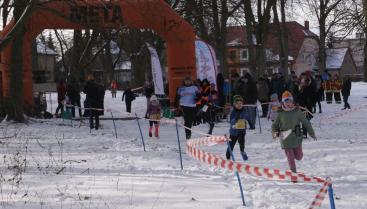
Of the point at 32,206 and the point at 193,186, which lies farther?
the point at 193,186

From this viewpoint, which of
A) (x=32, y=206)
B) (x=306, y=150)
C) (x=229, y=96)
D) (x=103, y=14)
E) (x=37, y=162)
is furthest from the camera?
(x=229, y=96)

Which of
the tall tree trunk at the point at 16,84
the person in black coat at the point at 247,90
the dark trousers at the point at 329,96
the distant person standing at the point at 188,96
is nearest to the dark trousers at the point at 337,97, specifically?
the dark trousers at the point at 329,96

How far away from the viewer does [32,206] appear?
6.91 metres

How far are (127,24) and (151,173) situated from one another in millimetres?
11589

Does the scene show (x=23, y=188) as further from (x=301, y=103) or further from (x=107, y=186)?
(x=301, y=103)

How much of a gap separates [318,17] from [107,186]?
37245 mm

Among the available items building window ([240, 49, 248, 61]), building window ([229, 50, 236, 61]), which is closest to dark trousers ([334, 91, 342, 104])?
building window ([229, 50, 236, 61])

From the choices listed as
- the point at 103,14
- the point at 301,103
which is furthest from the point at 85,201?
the point at 103,14

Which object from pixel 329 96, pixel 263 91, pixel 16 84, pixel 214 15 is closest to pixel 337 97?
pixel 329 96

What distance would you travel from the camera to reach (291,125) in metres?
9.62

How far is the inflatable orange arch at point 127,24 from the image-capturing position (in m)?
19.4

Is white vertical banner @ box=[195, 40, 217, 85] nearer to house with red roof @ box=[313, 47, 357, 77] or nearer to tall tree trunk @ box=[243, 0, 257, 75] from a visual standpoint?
tall tree trunk @ box=[243, 0, 257, 75]

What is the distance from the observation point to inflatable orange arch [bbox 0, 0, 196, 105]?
19.4 m

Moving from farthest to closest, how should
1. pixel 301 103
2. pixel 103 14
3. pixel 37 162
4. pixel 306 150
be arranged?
pixel 103 14, pixel 301 103, pixel 306 150, pixel 37 162
